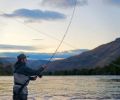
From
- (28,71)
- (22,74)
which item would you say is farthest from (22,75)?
(28,71)

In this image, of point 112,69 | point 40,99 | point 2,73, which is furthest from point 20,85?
point 2,73

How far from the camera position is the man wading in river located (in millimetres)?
16328

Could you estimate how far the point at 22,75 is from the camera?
1656 cm

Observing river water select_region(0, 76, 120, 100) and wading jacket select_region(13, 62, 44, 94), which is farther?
river water select_region(0, 76, 120, 100)

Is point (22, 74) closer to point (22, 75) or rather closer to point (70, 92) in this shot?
point (22, 75)

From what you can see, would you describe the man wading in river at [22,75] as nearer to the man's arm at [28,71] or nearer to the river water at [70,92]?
the man's arm at [28,71]

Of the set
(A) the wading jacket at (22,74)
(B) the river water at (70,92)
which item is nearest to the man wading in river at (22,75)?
(A) the wading jacket at (22,74)

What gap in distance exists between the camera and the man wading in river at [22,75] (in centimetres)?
1633

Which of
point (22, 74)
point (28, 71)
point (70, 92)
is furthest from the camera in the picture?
point (70, 92)

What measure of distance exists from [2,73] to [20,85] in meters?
182

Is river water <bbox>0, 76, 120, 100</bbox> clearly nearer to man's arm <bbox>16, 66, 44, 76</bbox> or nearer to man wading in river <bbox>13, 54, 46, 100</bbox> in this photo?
man wading in river <bbox>13, 54, 46, 100</bbox>

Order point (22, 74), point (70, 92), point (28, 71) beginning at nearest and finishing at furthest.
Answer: point (28, 71)
point (22, 74)
point (70, 92)

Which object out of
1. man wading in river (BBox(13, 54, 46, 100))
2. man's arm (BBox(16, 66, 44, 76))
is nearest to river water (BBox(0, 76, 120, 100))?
man wading in river (BBox(13, 54, 46, 100))

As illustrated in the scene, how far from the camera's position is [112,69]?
6895 inches
